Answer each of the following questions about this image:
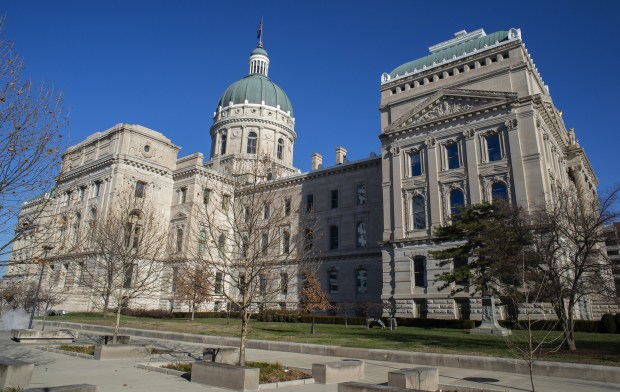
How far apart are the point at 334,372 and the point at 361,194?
3860cm

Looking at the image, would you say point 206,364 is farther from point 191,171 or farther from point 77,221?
point 77,221

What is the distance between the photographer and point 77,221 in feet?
173

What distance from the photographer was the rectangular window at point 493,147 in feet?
119

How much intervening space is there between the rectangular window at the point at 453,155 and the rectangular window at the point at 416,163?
2695mm

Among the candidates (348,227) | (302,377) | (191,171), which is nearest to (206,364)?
(302,377)

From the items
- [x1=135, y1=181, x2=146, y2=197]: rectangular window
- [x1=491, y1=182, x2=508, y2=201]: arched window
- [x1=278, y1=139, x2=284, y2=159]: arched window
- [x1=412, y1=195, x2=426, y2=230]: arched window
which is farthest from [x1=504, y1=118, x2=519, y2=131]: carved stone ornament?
[x1=278, y1=139, x2=284, y2=159]: arched window

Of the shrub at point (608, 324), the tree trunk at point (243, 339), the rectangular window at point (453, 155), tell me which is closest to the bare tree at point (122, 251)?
the tree trunk at point (243, 339)

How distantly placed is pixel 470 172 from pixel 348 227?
15957 millimetres

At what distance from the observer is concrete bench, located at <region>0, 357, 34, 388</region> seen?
339 inches

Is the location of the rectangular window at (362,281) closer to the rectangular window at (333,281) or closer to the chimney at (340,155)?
A: the rectangular window at (333,281)

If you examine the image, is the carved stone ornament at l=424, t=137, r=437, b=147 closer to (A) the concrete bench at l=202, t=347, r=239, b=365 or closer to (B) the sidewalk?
(B) the sidewalk

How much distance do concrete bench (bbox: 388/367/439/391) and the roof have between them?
36.2m

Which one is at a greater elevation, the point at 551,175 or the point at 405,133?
the point at 405,133

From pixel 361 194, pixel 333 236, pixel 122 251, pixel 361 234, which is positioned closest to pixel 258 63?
pixel 361 194
